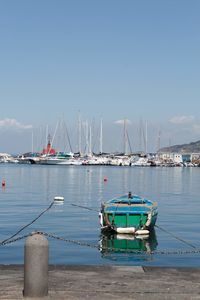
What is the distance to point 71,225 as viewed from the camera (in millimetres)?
33844

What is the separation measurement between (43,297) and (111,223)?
19811 millimetres

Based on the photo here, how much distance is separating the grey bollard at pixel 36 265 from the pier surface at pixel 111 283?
0.33m

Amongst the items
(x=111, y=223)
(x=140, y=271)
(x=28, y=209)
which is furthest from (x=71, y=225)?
(x=140, y=271)

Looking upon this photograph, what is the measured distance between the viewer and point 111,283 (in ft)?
35.6

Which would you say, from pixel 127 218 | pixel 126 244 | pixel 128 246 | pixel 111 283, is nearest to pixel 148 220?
pixel 127 218

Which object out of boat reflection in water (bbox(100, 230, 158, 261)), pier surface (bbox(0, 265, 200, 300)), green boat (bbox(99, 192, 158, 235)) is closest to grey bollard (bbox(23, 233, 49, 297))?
pier surface (bbox(0, 265, 200, 300))

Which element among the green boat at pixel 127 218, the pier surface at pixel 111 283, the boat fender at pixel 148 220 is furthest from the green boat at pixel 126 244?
the pier surface at pixel 111 283

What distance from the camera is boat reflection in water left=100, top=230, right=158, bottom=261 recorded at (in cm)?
2158

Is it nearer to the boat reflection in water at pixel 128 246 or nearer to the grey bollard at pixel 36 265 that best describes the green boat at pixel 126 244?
the boat reflection in water at pixel 128 246

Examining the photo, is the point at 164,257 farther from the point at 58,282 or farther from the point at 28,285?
the point at 28,285

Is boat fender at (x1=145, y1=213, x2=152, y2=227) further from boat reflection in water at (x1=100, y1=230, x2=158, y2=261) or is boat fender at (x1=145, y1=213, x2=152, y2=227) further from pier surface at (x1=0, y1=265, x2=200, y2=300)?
pier surface at (x1=0, y1=265, x2=200, y2=300)

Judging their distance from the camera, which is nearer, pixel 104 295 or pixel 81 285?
pixel 104 295

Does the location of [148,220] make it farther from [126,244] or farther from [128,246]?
[128,246]

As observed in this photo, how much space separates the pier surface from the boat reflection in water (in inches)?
309
